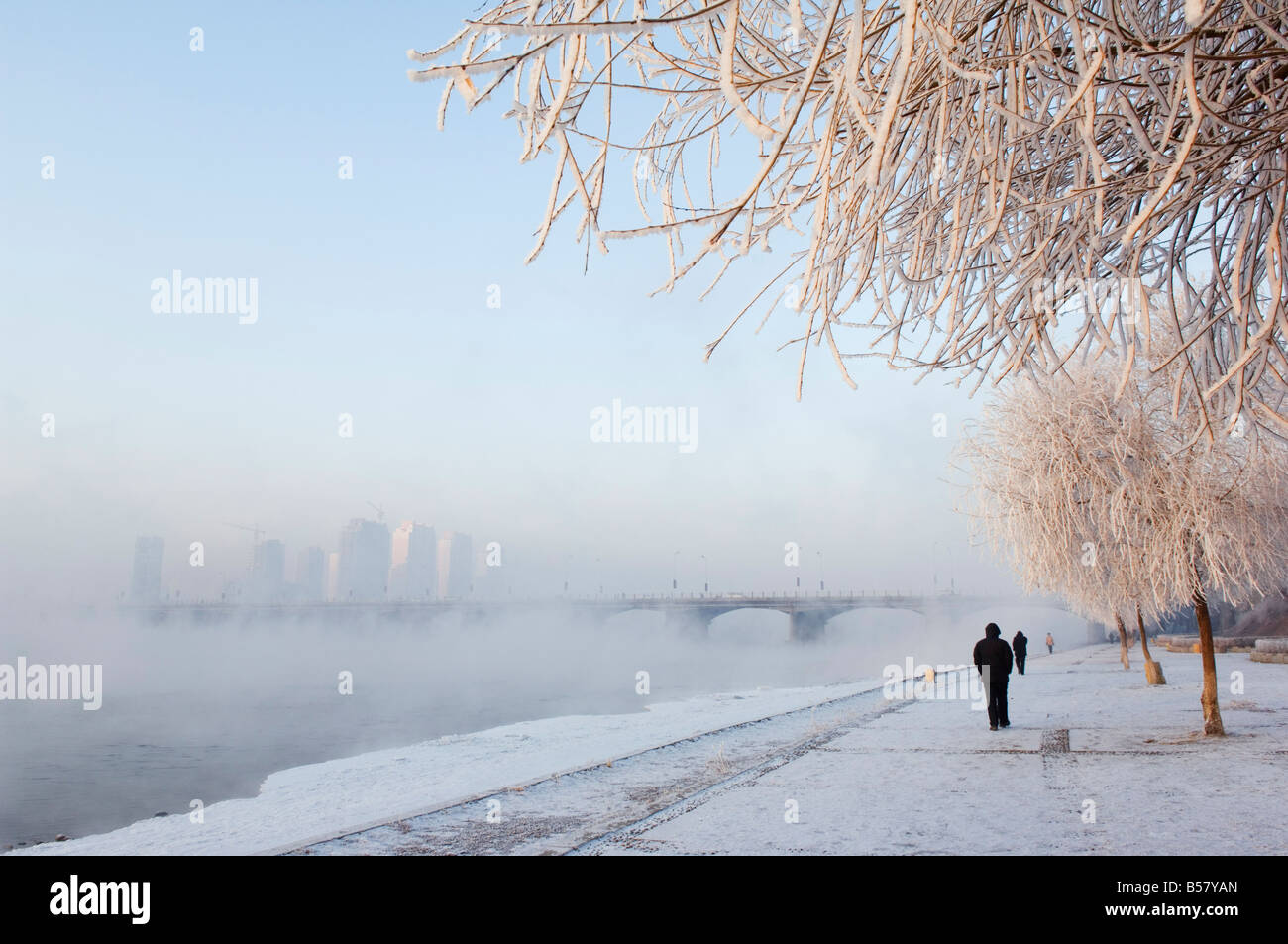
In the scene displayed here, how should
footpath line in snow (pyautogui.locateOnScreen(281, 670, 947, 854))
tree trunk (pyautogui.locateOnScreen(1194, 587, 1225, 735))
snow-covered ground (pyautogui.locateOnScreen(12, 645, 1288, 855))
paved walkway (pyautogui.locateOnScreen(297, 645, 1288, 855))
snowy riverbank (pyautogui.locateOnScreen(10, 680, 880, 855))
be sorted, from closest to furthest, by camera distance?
1. paved walkway (pyautogui.locateOnScreen(297, 645, 1288, 855))
2. snow-covered ground (pyautogui.locateOnScreen(12, 645, 1288, 855))
3. footpath line in snow (pyautogui.locateOnScreen(281, 670, 947, 854))
4. snowy riverbank (pyautogui.locateOnScreen(10, 680, 880, 855))
5. tree trunk (pyautogui.locateOnScreen(1194, 587, 1225, 735))

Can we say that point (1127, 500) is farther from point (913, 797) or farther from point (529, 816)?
point (529, 816)

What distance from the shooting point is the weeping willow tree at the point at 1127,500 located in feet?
41.4

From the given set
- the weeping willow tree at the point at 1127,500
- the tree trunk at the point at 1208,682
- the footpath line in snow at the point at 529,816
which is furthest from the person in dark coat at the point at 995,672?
the footpath line in snow at the point at 529,816

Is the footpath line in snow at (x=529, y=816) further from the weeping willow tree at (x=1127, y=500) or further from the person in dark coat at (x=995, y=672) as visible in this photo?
the weeping willow tree at (x=1127, y=500)

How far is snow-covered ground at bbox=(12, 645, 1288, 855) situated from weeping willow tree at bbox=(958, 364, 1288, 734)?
8.15 feet

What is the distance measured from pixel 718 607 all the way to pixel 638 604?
9.63 m

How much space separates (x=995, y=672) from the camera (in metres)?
14.8

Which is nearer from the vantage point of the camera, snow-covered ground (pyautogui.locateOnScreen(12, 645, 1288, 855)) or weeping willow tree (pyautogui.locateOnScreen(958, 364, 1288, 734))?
snow-covered ground (pyautogui.locateOnScreen(12, 645, 1288, 855))

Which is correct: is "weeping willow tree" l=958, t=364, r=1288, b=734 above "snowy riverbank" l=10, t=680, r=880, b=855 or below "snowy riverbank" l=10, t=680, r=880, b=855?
above

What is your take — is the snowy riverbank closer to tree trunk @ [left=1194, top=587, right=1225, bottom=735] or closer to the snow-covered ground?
the snow-covered ground

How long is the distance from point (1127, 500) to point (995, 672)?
150 inches

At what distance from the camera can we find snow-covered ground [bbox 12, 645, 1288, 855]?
23.1 ft

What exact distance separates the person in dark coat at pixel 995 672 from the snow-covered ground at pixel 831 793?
1.33 ft

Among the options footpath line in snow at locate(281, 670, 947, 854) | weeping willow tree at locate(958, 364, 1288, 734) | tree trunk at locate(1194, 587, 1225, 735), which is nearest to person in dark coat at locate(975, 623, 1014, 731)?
weeping willow tree at locate(958, 364, 1288, 734)
